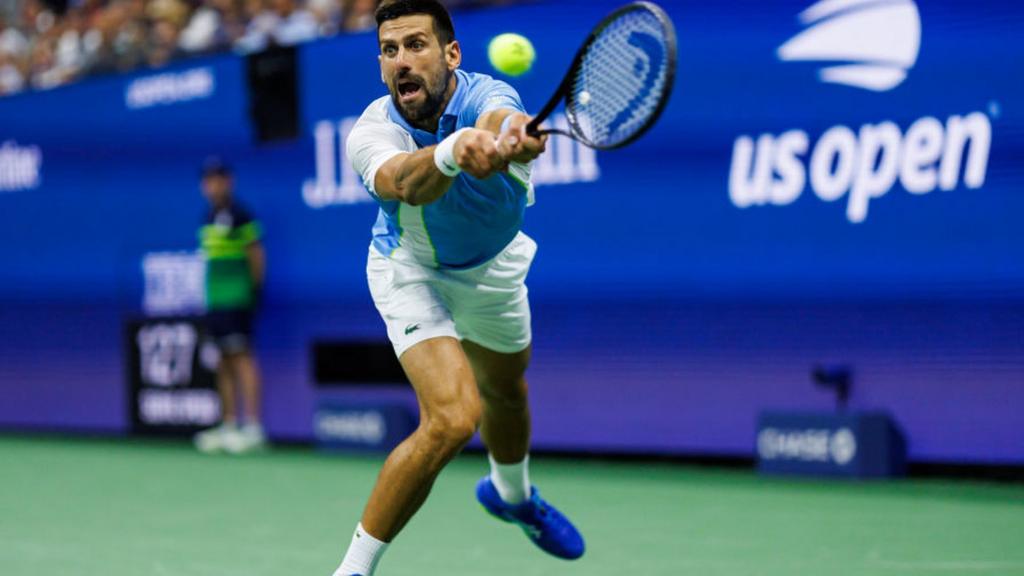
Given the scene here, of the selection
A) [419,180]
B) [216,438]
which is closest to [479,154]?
[419,180]

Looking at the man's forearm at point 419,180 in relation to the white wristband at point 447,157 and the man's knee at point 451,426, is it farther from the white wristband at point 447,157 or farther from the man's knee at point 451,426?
the man's knee at point 451,426

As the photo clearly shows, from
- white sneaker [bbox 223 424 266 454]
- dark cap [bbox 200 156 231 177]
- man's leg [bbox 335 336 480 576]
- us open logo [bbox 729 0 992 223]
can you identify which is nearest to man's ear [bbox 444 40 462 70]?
man's leg [bbox 335 336 480 576]

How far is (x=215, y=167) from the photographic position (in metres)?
10.8

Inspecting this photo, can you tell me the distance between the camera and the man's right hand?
3793 millimetres

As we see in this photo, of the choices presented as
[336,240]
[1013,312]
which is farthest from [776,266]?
[336,240]

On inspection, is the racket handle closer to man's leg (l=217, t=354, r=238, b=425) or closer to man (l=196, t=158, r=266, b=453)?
man (l=196, t=158, r=266, b=453)

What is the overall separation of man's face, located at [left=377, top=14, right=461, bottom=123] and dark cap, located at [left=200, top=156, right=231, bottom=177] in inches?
249

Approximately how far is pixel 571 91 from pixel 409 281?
0.91m

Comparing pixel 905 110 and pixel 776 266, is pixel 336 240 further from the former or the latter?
pixel 905 110

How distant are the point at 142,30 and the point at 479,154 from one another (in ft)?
31.3

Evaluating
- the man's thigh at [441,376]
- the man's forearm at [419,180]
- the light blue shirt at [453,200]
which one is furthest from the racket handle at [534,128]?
the man's thigh at [441,376]

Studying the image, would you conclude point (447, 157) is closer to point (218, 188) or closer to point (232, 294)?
point (218, 188)

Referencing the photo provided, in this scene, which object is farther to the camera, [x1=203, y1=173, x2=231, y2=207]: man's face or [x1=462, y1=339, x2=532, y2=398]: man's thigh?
[x1=203, y1=173, x2=231, y2=207]: man's face

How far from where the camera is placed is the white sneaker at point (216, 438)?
11.0m
